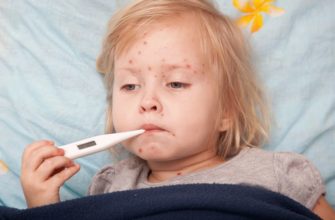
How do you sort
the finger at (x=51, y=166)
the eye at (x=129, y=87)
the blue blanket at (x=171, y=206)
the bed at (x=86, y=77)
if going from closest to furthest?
the blue blanket at (x=171, y=206), the finger at (x=51, y=166), the eye at (x=129, y=87), the bed at (x=86, y=77)

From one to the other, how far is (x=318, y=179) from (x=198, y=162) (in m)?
0.25

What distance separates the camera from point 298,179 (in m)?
1.05

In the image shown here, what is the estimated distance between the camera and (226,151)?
3.97 ft

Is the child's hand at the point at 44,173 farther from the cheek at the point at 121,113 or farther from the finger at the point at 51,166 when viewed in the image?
the cheek at the point at 121,113

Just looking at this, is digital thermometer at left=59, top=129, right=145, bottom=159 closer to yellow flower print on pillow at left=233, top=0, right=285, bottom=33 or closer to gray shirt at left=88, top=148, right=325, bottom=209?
gray shirt at left=88, top=148, right=325, bottom=209

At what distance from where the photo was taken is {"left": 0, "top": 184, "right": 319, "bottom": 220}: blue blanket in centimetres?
85

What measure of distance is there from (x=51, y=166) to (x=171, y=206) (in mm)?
262

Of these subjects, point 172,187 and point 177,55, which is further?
point 177,55

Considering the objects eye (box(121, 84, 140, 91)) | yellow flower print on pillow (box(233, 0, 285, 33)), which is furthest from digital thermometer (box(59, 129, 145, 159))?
yellow flower print on pillow (box(233, 0, 285, 33))

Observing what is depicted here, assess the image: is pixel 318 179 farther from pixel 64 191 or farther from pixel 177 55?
pixel 64 191

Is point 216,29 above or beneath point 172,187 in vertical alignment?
above

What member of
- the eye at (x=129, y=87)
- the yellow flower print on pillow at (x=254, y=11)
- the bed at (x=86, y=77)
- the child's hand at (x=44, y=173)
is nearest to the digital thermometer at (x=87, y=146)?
the child's hand at (x=44, y=173)

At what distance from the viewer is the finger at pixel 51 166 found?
0.99m

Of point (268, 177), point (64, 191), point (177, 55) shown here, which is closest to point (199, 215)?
point (268, 177)
